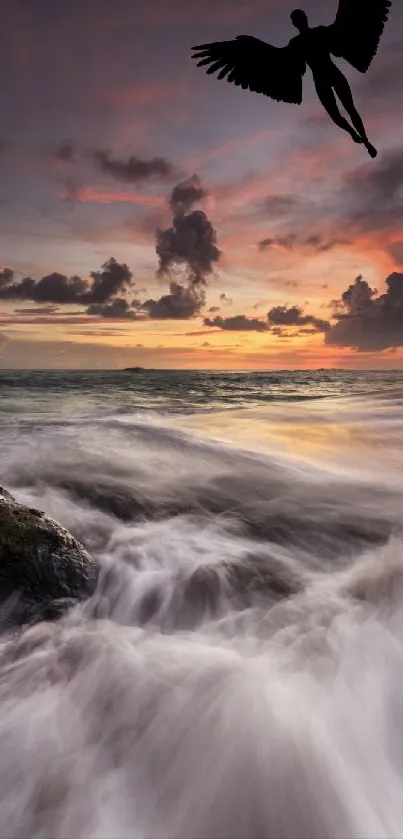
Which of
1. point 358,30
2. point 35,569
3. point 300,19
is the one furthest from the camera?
point 300,19

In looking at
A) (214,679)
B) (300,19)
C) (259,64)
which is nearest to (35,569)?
(214,679)

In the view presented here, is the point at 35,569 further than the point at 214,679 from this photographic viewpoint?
Yes

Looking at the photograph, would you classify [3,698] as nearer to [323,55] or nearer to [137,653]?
[137,653]

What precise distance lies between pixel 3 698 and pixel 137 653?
880mm

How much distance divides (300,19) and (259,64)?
28.8 inches

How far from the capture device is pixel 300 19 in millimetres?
6492

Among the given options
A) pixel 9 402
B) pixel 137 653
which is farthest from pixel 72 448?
pixel 9 402

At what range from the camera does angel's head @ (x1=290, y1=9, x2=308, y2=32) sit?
255 inches

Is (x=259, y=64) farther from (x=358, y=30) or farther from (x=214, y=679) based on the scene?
(x=214, y=679)

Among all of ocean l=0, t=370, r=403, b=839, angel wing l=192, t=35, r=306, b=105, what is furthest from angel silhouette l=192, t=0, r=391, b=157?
ocean l=0, t=370, r=403, b=839

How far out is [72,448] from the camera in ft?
34.4

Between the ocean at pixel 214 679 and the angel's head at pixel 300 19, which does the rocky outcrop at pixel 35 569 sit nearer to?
the ocean at pixel 214 679

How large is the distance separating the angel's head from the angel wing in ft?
0.56

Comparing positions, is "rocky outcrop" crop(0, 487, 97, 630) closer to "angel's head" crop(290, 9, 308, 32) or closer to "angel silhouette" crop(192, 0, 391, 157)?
"angel silhouette" crop(192, 0, 391, 157)
